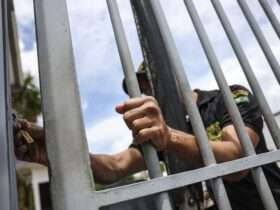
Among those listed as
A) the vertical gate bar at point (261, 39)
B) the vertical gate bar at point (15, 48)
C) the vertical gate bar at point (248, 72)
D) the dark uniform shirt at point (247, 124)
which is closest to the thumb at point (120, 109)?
the vertical gate bar at point (248, 72)

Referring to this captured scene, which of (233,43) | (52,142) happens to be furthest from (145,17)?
(52,142)

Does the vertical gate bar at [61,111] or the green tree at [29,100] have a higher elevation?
the green tree at [29,100]

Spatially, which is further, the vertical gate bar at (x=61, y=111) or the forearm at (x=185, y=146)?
the forearm at (x=185, y=146)

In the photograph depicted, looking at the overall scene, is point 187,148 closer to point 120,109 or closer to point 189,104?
point 189,104

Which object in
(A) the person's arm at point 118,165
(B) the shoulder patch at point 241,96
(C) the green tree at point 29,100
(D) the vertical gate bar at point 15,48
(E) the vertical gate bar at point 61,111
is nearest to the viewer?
(E) the vertical gate bar at point 61,111

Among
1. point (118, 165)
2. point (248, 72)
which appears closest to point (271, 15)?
point (248, 72)

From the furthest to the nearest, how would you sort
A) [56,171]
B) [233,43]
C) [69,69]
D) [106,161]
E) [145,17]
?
[106,161], [145,17], [233,43], [69,69], [56,171]

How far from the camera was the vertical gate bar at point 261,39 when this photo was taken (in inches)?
40.4

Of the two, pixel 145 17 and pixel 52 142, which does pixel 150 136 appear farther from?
pixel 145 17

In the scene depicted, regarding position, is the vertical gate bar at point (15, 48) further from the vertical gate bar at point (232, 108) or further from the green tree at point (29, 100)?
the vertical gate bar at point (232, 108)

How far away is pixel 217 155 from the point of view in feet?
3.40

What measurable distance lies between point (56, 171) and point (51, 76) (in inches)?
9.4

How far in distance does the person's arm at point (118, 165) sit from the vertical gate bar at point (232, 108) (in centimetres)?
91

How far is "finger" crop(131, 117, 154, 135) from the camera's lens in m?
0.83
